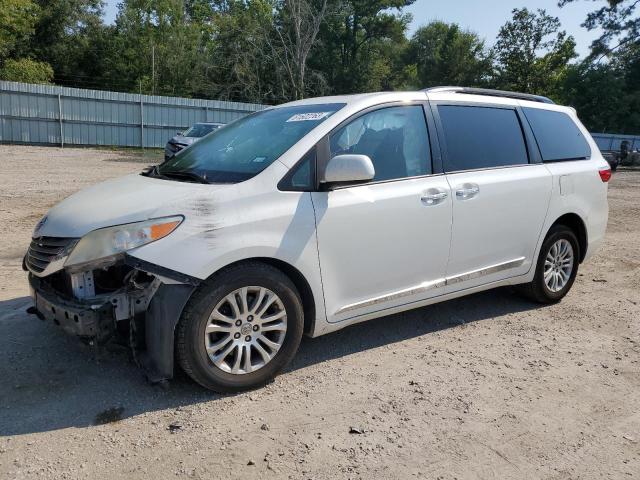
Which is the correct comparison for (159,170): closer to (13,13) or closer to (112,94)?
(112,94)

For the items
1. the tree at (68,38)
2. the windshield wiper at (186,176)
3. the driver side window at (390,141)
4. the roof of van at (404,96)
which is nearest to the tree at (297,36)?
the tree at (68,38)

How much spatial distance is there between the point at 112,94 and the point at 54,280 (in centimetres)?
2451

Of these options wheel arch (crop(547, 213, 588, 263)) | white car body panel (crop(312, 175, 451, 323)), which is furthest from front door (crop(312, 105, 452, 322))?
wheel arch (crop(547, 213, 588, 263))

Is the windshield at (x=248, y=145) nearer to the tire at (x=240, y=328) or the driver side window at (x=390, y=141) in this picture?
the driver side window at (x=390, y=141)

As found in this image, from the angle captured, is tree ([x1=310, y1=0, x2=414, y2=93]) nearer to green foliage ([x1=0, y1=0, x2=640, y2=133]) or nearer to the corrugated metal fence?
green foliage ([x1=0, y1=0, x2=640, y2=133])

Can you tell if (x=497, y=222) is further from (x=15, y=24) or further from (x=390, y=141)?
(x=15, y=24)

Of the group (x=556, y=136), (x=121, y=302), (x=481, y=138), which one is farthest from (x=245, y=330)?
(x=556, y=136)

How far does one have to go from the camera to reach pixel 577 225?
17.1ft

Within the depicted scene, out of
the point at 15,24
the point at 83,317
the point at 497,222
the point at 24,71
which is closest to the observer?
the point at 83,317

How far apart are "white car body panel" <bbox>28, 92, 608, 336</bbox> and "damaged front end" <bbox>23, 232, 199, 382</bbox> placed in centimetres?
10

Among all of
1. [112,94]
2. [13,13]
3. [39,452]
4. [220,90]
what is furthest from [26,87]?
[39,452]

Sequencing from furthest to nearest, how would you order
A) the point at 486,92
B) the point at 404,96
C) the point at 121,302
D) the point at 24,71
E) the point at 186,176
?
the point at 24,71, the point at 486,92, the point at 404,96, the point at 186,176, the point at 121,302

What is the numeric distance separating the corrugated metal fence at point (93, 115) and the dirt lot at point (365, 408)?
2253 cm

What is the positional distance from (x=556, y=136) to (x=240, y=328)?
356cm
